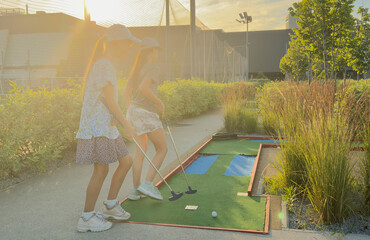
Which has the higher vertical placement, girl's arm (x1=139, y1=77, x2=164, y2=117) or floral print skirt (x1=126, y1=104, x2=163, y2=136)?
girl's arm (x1=139, y1=77, x2=164, y2=117)

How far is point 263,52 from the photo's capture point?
7531 centimetres

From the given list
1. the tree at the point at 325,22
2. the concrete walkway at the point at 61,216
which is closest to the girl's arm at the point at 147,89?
the concrete walkway at the point at 61,216

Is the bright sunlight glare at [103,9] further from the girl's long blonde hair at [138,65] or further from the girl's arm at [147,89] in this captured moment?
the girl's arm at [147,89]

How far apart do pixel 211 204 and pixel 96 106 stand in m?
1.75

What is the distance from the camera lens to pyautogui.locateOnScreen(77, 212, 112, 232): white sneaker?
3297 mm

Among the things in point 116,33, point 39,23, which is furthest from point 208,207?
point 39,23

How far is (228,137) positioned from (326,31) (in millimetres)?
8355

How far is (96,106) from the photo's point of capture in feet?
10.6

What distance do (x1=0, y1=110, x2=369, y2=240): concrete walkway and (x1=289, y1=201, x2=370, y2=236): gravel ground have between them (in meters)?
0.14

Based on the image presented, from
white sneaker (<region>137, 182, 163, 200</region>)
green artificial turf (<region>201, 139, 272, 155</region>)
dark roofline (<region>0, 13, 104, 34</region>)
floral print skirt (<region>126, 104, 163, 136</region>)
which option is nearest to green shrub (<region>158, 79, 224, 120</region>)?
green artificial turf (<region>201, 139, 272, 155</region>)

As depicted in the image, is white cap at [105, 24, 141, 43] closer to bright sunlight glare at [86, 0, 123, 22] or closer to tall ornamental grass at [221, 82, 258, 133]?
bright sunlight glare at [86, 0, 123, 22]

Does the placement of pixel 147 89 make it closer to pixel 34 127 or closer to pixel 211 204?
pixel 211 204

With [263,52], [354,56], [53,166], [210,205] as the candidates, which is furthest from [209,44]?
[263,52]

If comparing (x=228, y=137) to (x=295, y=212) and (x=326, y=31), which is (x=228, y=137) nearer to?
(x=295, y=212)
